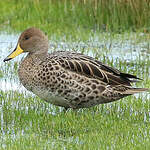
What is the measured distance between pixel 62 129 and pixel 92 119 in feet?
1.50

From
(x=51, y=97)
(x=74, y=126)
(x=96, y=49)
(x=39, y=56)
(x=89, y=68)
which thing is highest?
(x=96, y=49)

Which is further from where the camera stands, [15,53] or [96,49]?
[96,49]

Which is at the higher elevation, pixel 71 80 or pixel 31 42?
pixel 31 42

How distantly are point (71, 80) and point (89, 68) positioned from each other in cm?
34

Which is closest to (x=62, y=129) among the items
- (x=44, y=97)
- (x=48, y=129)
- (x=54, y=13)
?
(x=48, y=129)

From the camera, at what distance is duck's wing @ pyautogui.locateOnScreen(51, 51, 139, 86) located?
6.72m

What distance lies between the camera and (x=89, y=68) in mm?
6797

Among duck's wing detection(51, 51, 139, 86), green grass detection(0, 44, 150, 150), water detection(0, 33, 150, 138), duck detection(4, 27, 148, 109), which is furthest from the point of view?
water detection(0, 33, 150, 138)

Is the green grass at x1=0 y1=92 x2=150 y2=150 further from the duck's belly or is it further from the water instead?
the water

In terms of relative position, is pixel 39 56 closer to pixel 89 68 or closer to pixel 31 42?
pixel 31 42

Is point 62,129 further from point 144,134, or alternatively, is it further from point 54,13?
point 54,13

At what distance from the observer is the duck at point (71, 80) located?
655 centimetres

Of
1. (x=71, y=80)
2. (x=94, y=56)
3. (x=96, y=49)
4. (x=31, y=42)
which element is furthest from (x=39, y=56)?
(x=96, y=49)

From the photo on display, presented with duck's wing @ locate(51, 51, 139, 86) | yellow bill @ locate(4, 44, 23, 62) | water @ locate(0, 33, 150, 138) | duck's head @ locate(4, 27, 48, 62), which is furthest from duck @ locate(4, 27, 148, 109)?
water @ locate(0, 33, 150, 138)
